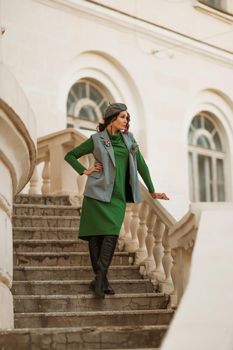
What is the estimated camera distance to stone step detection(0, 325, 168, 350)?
15.1 feet

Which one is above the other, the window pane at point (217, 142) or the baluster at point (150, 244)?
the window pane at point (217, 142)

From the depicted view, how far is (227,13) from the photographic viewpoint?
18.6 metres

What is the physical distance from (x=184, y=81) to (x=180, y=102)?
498 millimetres

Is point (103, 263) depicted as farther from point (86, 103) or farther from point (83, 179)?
point (86, 103)

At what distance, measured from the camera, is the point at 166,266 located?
313 inches

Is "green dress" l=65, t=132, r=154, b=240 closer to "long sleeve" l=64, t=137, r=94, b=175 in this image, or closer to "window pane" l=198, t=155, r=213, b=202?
"long sleeve" l=64, t=137, r=94, b=175

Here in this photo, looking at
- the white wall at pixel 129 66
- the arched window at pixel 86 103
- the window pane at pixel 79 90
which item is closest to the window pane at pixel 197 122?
the white wall at pixel 129 66

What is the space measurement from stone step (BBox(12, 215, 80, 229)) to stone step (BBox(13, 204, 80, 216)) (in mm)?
334

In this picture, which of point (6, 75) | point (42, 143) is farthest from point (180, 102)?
point (6, 75)

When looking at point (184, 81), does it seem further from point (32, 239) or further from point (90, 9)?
point (32, 239)

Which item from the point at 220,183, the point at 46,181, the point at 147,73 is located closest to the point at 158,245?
the point at 46,181

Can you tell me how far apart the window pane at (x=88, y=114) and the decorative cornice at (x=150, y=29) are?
1707 mm

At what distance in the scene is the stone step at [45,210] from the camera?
921 cm

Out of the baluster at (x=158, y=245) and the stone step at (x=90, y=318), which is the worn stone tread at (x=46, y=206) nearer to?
the baluster at (x=158, y=245)
